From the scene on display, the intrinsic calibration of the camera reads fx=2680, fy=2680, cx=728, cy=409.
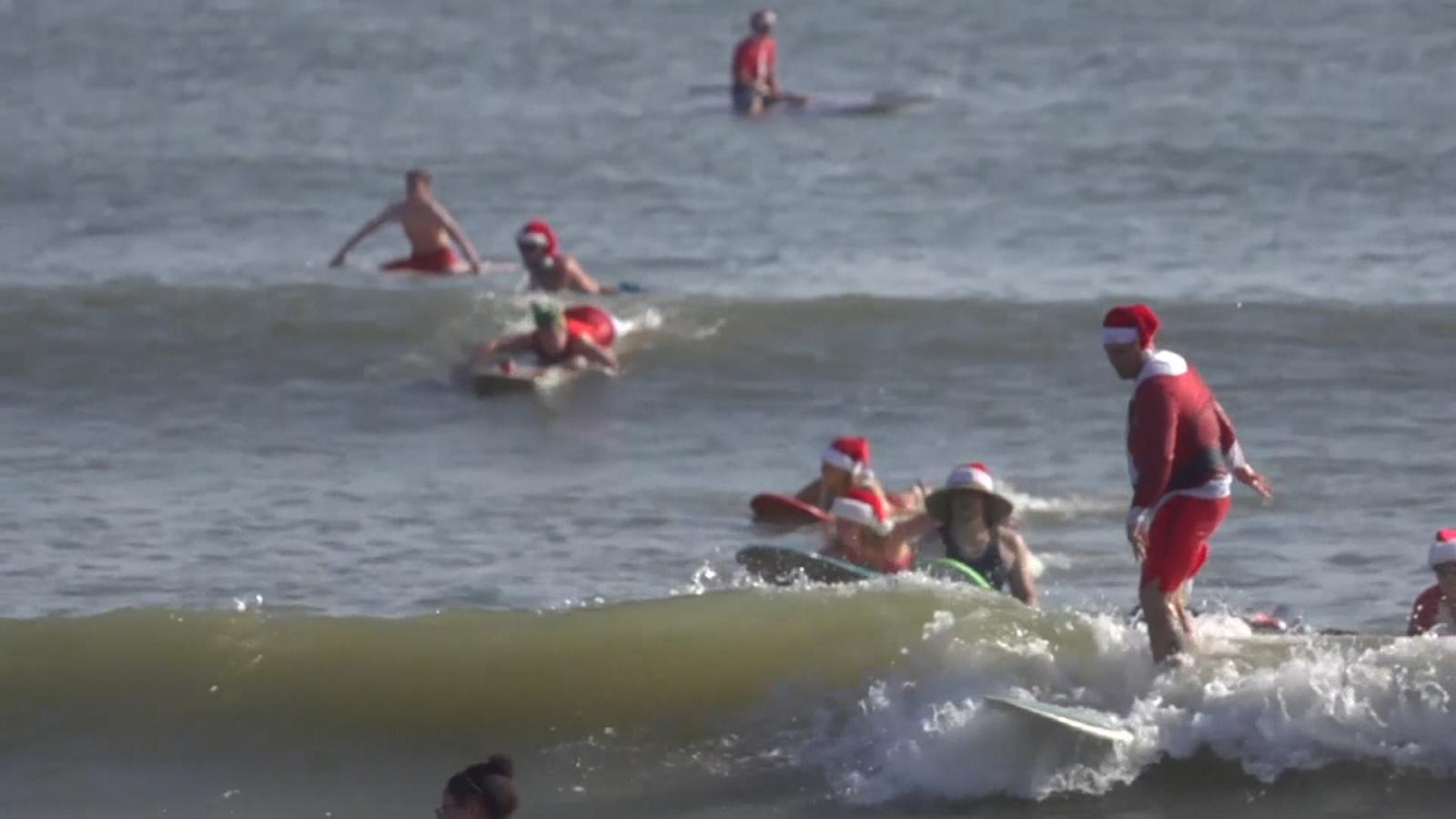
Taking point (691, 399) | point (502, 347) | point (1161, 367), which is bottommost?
point (691, 399)

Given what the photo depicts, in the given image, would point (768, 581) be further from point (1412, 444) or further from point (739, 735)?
point (1412, 444)

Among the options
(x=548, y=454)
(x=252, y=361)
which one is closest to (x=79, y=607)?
(x=548, y=454)

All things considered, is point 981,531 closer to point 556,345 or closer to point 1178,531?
point 1178,531

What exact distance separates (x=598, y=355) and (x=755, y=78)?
1237 centimetres

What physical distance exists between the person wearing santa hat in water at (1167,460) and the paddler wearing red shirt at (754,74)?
2119cm

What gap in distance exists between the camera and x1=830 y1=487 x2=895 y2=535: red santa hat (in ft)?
39.9

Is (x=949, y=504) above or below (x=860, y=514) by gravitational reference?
above

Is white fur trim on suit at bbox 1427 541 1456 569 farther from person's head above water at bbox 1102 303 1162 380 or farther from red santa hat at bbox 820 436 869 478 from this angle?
red santa hat at bbox 820 436 869 478

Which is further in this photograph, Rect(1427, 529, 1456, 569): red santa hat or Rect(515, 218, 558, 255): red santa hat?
Rect(515, 218, 558, 255): red santa hat

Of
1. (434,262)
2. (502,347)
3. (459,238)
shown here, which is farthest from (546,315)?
(434,262)

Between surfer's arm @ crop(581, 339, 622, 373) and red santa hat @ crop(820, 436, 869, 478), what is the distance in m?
5.60

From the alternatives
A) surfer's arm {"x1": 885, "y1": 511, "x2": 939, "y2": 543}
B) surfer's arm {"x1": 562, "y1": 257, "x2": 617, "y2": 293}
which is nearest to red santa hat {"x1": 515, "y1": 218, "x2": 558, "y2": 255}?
surfer's arm {"x1": 562, "y1": 257, "x2": 617, "y2": 293}

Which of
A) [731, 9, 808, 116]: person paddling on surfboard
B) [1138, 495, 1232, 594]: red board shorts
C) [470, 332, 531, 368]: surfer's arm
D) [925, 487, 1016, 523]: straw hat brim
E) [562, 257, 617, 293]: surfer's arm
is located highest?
[731, 9, 808, 116]: person paddling on surfboard

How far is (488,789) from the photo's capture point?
7.39 meters
